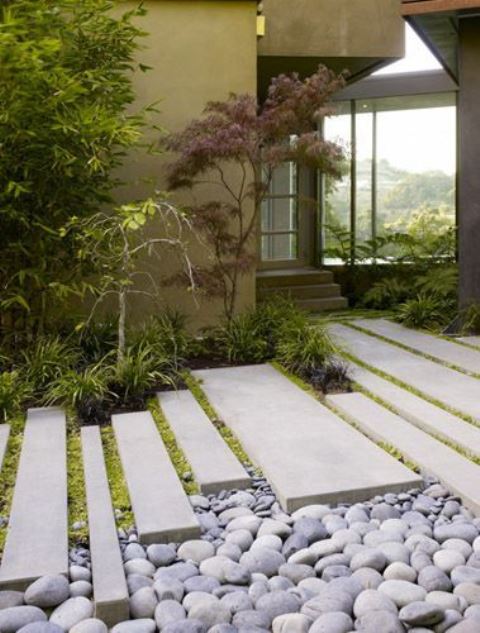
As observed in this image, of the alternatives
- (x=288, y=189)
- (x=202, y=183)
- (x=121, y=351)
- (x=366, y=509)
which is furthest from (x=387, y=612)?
(x=288, y=189)

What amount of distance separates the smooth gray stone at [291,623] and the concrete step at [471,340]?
15.1ft

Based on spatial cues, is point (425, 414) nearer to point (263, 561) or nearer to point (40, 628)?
point (263, 561)

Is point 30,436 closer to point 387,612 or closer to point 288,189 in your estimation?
point 387,612

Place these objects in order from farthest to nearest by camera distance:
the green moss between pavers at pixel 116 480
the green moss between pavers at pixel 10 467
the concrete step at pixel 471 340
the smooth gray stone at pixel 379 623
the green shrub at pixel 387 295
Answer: the green shrub at pixel 387 295 → the concrete step at pixel 471 340 → the green moss between pavers at pixel 10 467 → the green moss between pavers at pixel 116 480 → the smooth gray stone at pixel 379 623

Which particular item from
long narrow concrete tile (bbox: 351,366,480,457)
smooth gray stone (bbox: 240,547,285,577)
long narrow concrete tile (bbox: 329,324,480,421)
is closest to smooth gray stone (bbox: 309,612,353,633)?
smooth gray stone (bbox: 240,547,285,577)

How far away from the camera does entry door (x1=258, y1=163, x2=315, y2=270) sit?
1018cm

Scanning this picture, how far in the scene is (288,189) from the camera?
409 inches

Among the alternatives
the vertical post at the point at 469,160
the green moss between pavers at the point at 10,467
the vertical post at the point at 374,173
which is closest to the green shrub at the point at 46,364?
the green moss between pavers at the point at 10,467

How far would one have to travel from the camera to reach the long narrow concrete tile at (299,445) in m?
3.43

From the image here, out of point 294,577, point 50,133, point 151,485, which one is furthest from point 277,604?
point 50,133

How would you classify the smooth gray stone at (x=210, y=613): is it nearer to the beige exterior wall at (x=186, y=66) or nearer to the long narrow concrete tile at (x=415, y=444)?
the long narrow concrete tile at (x=415, y=444)

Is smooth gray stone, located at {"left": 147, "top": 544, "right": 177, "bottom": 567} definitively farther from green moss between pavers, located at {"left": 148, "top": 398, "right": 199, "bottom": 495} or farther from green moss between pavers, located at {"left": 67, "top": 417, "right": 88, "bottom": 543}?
green moss between pavers, located at {"left": 148, "top": 398, "right": 199, "bottom": 495}

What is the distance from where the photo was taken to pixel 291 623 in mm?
2346

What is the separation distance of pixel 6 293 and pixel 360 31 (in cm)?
469
